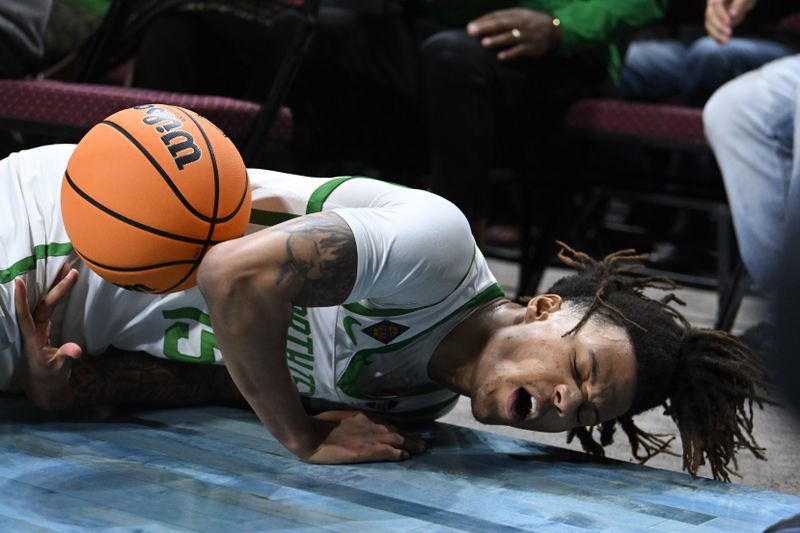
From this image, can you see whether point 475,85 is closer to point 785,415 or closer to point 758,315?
point 758,315

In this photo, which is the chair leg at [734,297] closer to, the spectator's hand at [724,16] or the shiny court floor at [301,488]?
the spectator's hand at [724,16]

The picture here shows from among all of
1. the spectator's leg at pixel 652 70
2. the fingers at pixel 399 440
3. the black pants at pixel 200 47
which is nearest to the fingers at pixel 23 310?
the fingers at pixel 399 440

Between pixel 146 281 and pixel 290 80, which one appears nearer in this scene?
pixel 146 281

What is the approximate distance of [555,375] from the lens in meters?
1.71

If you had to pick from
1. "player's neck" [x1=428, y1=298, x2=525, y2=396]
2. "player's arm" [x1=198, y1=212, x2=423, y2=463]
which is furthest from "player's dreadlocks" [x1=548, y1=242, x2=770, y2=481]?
"player's arm" [x1=198, y1=212, x2=423, y2=463]

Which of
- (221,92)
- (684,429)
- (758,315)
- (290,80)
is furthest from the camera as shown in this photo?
(221,92)

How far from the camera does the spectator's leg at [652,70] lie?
3.43 meters

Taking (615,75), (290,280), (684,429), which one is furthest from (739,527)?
(615,75)

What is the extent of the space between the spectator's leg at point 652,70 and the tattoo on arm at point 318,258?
207cm

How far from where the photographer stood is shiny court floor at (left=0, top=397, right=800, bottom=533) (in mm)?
1467

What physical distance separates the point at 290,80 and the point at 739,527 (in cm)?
165

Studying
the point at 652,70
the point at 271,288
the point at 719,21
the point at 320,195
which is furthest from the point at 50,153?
the point at 652,70

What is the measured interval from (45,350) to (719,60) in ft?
6.89

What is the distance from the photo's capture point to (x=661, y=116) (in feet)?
9.97
